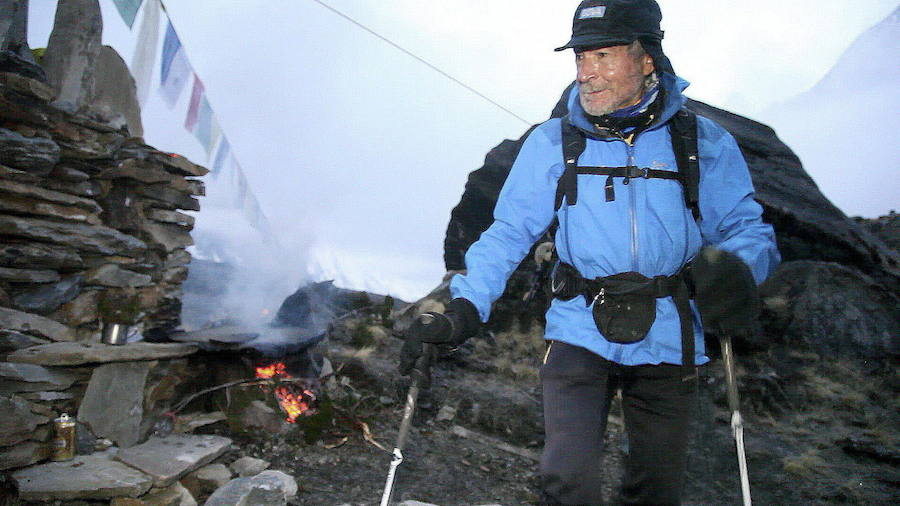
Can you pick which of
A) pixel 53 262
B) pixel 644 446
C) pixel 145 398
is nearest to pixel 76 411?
pixel 145 398

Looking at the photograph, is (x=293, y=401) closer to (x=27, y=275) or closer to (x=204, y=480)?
(x=204, y=480)

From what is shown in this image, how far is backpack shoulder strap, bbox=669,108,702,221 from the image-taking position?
229 cm

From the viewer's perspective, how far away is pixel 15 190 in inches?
203

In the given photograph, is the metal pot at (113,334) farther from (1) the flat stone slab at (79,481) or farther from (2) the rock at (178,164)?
(2) the rock at (178,164)

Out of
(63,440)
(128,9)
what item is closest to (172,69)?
(128,9)

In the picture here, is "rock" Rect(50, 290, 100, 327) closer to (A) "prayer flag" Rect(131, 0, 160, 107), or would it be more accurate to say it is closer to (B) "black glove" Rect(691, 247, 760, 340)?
(A) "prayer flag" Rect(131, 0, 160, 107)

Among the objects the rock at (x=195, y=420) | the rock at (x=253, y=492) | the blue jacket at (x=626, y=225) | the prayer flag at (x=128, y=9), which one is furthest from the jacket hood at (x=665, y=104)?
the prayer flag at (x=128, y=9)

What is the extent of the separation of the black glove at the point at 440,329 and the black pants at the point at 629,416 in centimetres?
43

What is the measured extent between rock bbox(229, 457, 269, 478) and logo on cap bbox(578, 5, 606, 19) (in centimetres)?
496

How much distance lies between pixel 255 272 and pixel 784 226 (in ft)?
51.9

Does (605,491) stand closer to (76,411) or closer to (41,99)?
(76,411)

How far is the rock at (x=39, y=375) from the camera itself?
4688 mm

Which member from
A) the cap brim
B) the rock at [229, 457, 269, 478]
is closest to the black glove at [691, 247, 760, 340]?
the cap brim

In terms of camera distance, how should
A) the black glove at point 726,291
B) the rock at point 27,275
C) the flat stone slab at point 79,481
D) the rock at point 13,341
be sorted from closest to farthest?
the black glove at point 726,291, the flat stone slab at point 79,481, the rock at point 13,341, the rock at point 27,275
